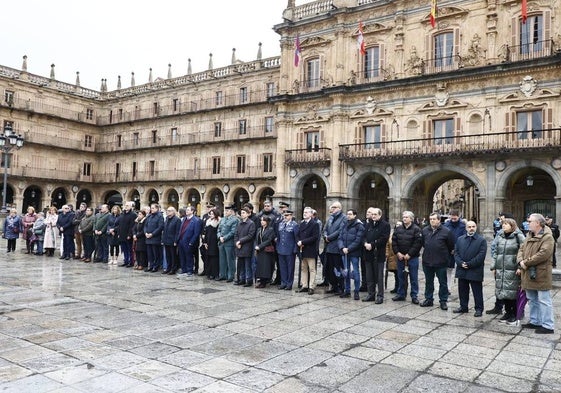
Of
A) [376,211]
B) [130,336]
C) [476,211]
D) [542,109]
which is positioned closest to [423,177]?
[542,109]

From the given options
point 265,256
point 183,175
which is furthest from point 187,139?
point 265,256

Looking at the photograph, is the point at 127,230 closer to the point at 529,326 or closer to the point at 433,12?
the point at 529,326

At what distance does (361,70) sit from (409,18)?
3652 mm

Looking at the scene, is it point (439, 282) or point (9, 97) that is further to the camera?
point (9, 97)

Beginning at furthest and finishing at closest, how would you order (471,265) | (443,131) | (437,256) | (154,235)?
1. (443,131)
2. (154,235)
3. (437,256)
4. (471,265)

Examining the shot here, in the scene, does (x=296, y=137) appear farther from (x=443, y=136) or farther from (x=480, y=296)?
(x=480, y=296)

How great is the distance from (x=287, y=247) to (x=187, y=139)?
31851 mm

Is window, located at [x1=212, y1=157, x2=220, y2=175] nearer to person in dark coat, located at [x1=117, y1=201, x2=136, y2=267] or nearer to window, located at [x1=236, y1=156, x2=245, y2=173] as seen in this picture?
window, located at [x1=236, y1=156, x2=245, y2=173]

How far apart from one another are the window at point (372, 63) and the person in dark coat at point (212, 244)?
18442 mm

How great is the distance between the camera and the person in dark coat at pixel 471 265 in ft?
25.5

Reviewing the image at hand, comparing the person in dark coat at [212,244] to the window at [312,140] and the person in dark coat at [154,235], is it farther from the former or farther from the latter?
the window at [312,140]

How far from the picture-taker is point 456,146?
24.0 meters

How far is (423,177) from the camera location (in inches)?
1006

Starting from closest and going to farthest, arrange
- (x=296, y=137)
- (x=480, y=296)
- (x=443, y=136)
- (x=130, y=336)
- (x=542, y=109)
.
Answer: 1. (x=130, y=336)
2. (x=480, y=296)
3. (x=542, y=109)
4. (x=443, y=136)
5. (x=296, y=137)
